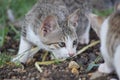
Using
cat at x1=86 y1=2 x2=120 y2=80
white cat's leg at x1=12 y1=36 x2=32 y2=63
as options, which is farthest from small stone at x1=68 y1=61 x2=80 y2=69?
white cat's leg at x1=12 y1=36 x2=32 y2=63

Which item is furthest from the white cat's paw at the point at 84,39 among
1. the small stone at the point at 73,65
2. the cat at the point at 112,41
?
the cat at the point at 112,41

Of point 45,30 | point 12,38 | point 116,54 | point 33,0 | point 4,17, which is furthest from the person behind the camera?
point 33,0

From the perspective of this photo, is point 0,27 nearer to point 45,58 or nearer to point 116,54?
point 45,58

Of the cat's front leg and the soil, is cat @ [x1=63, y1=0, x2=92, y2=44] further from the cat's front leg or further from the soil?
the soil

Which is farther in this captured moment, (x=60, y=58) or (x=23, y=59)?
(x=23, y=59)

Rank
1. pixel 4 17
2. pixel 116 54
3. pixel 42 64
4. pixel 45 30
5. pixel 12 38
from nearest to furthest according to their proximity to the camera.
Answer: pixel 116 54, pixel 42 64, pixel 45 30, pixel 12 38, pixel 4 17

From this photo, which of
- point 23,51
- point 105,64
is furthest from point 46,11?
point 105,64

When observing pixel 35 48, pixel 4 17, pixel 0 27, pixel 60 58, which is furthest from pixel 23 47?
pixel 4 17

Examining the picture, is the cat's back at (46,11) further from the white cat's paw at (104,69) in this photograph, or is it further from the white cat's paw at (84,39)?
the white cat's paw at (104,69)
